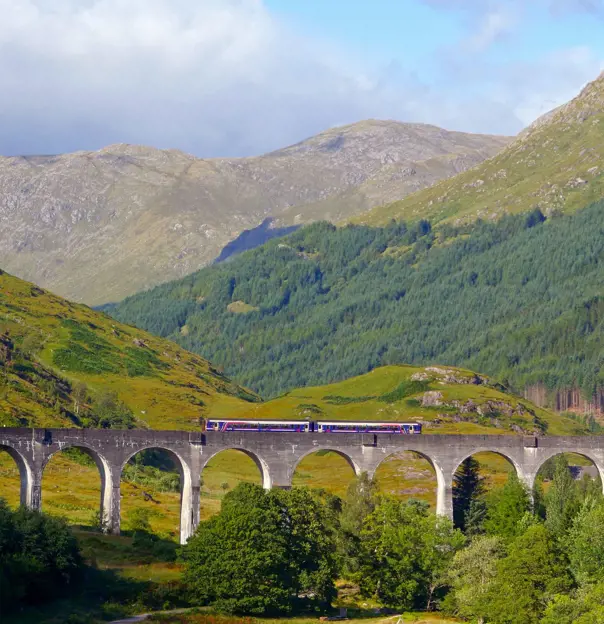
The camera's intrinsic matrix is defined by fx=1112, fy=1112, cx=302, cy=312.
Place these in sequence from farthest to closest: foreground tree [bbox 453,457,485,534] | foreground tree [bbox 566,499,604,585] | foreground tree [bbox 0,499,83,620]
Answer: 1. foreground tree [bbox 453,457,485,534]
2. foreground tree [bbox 566,499,604,585]
3. foreground tree [bbox 0,499,83,620]

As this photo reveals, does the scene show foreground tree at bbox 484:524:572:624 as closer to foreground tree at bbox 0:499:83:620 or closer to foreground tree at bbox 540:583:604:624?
foreground tree at bbox 540:583:604:624

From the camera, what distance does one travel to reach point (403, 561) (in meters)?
95.9

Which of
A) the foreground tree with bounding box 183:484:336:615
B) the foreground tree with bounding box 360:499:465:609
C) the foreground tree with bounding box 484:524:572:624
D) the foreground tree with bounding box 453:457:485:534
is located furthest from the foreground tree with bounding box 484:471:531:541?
the foreground tree with bounding box 183:484:336:615

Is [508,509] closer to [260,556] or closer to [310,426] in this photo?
[310,426]

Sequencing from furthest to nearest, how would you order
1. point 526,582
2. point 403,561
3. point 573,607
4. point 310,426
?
point 310,426
point 403,561
point 526,582
point 573,607

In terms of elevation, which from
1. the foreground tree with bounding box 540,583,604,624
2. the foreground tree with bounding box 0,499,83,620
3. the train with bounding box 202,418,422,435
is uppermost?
the train with bounding box 202,418,422,435

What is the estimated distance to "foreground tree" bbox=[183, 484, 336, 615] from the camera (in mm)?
86938

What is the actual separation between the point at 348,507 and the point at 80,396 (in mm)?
103685

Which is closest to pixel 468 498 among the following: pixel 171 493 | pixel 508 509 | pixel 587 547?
pixel 508 509

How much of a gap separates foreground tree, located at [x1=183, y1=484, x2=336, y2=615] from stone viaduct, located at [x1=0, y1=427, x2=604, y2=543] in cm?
2062

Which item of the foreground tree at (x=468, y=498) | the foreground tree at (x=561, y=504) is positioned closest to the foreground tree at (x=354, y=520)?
the foreground tree at (x=468, y=498)

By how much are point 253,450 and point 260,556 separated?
31.0 metres

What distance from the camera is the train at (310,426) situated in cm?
12406

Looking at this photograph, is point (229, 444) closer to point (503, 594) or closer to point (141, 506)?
point (141, 506)
